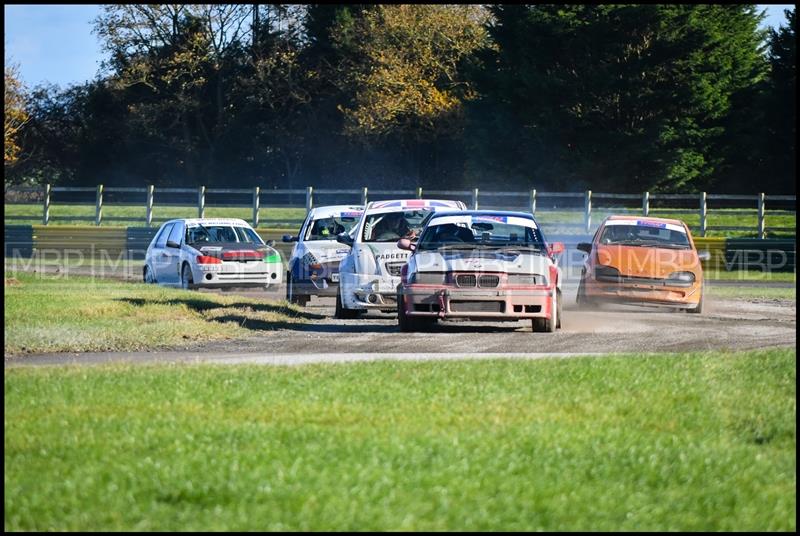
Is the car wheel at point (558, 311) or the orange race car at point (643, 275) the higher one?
the orange race car at point (643, 275)

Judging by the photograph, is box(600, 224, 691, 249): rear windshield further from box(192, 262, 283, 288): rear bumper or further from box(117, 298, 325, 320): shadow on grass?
box(192, 262, 283, 288): rear bumper

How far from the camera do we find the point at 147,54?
53312 mm

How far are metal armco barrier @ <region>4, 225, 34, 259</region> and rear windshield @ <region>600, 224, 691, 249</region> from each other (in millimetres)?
24385

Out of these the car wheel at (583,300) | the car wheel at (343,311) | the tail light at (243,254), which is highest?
the tail light at (243,254)

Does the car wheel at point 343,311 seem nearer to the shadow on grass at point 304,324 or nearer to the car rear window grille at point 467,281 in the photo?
the shadow on grass at point 304,324

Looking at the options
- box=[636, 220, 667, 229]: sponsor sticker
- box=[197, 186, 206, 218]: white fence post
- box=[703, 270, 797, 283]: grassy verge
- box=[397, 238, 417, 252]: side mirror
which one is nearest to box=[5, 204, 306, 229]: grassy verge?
box=[197, 186, 206, 218]: white fence post

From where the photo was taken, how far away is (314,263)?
65.4 ft

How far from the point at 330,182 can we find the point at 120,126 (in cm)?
1046

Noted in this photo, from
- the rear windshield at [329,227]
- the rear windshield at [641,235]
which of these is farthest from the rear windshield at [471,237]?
the rear windshield at [329,227]

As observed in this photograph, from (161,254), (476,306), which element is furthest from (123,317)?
(161,254)

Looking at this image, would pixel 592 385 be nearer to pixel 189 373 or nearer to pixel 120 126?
pixel 189 373

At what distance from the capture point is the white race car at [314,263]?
1973cm

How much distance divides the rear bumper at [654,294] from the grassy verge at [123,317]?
185 inches

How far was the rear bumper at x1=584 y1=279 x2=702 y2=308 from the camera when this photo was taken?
18828mm
